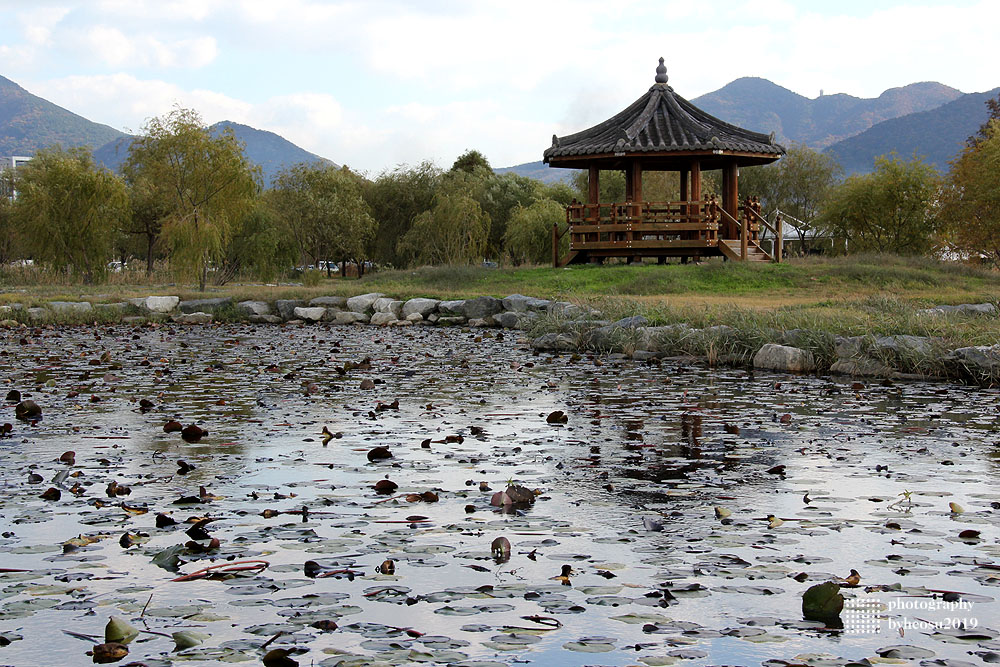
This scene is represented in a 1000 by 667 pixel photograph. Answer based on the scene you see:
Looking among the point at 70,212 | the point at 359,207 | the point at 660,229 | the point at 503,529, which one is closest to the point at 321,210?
the point at 359,207

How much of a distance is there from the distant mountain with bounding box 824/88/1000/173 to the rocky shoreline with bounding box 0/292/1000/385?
409 feet

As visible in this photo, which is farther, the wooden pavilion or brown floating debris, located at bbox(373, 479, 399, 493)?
the wooden pavilion

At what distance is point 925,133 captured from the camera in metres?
141

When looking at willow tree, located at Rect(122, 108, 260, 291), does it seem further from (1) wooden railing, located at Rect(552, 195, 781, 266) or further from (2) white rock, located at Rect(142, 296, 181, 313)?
(1) wooden railing, located at Rect(552, 195, 781, 266)

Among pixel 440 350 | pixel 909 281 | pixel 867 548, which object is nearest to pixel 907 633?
pixel 867 548

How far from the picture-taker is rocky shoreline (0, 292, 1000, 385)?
11406 mm

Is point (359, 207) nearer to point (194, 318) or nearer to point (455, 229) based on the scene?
point (455, 229)

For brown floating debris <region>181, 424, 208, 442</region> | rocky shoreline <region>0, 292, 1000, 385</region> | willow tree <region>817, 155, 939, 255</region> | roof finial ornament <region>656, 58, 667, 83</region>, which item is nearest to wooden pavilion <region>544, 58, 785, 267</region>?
roof finial ornament <region>656, 58, 667, 83</region>

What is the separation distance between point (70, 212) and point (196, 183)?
673cm

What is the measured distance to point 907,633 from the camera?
3.44m

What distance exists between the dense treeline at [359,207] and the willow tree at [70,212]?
6 cm

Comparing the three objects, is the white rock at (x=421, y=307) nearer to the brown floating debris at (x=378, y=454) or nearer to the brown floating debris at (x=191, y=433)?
the brown floating debris at (x=191, y=433)

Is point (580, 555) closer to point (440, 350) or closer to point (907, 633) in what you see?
point (907, 633)

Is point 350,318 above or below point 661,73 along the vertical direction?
below
